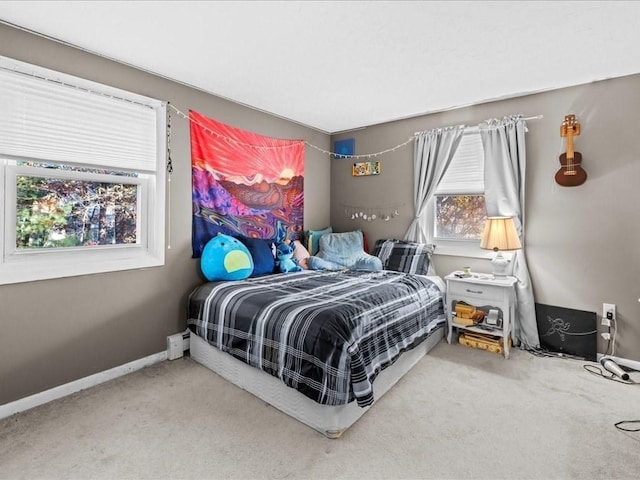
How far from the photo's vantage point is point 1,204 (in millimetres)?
2033

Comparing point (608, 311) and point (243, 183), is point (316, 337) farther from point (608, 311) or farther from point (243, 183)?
Answer: point (608, 311)

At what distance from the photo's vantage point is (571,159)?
111 inches

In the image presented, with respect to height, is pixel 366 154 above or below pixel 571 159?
above

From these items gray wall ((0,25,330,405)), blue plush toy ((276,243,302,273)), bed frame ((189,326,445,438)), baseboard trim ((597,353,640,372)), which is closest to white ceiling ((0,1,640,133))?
gray wall ((0,25,330,405))

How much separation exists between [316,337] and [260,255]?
149 centimetres

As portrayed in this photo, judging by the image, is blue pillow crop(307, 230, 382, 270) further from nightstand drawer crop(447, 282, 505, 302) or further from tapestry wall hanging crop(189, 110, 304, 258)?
nightstand drawer crop(447, 282, 505, 302)

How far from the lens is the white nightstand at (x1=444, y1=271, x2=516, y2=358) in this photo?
288cm

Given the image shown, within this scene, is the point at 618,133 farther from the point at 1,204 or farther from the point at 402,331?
the point at 1,204

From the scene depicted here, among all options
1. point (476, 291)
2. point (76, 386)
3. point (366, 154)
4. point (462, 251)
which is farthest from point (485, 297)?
point (76, 386)

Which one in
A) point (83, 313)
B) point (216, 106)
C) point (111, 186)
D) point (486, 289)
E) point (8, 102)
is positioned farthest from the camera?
point (216, 106)

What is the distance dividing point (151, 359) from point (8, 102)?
1999 mm

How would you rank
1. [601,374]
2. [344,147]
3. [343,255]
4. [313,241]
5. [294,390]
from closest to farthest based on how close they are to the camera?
[294,390] < [601,374] < [343,255] < [313,241] < [344,147]

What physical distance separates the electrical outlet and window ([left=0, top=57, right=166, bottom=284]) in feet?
12.1

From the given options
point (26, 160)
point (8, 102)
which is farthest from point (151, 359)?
point (8, 102)
